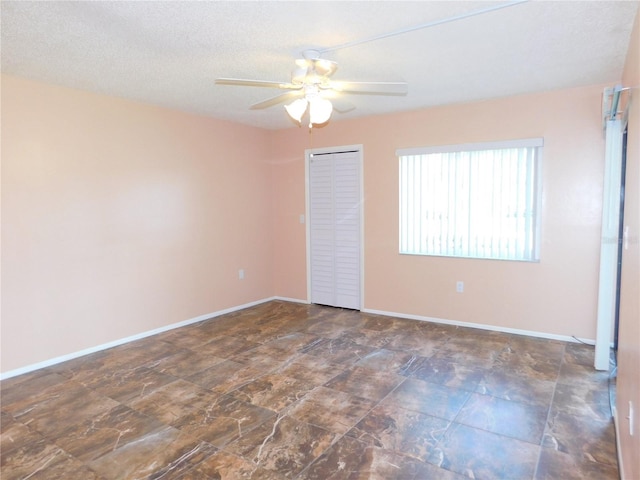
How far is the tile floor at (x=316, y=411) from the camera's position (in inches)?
81.4

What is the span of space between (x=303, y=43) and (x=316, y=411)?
2.36m

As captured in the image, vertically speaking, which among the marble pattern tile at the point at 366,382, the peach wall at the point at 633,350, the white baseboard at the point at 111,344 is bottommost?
the marble pattern tile at the point at 366,382

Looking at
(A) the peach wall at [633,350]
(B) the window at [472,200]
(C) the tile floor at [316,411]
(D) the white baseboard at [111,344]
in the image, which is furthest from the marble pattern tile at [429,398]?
(D) the white baseboard at [111,344]

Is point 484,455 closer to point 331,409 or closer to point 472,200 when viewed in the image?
point 331,409

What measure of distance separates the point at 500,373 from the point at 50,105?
4258 millimetres

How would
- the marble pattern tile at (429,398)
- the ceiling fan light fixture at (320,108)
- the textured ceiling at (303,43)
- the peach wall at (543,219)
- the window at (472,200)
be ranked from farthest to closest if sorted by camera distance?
1. the window at (472,200)
2. the peach wall at (543,219)
3. the marble pattern tile at (429,398)
4. the ceiling fan light fixture at (320,108)
5. the textured ceiling at (303,43)

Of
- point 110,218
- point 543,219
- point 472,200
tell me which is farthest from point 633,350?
point 110,218

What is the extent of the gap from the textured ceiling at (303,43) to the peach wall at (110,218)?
0.42 m

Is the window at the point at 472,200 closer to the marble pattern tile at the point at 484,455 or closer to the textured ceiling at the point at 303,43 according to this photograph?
the textured ceiling at the point at 303,43

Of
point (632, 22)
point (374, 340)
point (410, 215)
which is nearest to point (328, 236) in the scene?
point (410, 215)

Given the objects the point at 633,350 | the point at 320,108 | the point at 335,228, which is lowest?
the point at 633,350

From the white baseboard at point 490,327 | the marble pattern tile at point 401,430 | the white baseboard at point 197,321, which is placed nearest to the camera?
the marble pattern tile at point 401,430

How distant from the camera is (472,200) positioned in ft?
13.7

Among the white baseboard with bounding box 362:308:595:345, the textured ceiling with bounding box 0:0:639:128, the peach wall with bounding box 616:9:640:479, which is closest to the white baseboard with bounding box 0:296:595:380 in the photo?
the white baseboard with bounding box 362:308:595:345
